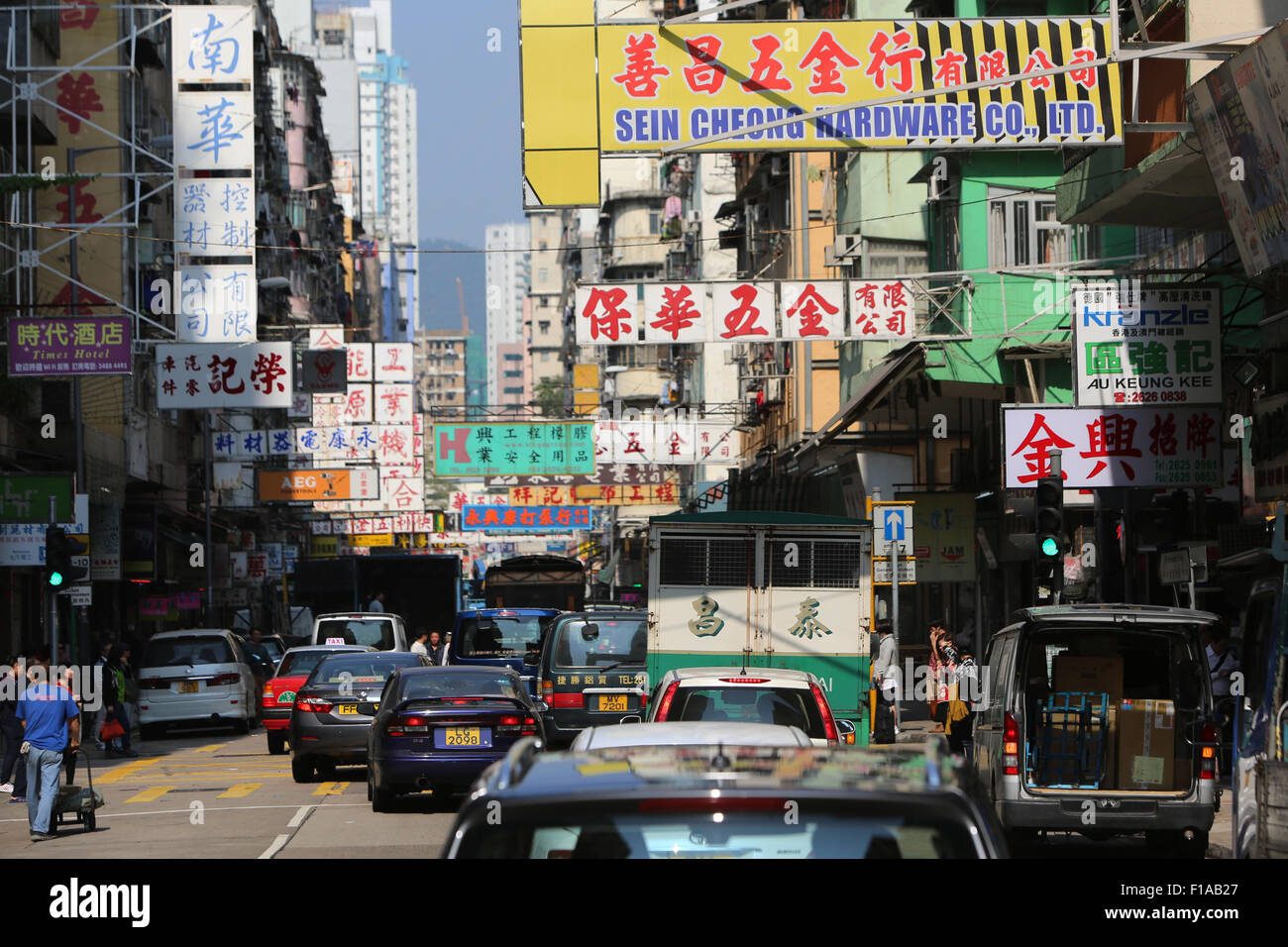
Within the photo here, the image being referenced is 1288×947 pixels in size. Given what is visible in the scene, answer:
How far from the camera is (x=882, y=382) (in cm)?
2902

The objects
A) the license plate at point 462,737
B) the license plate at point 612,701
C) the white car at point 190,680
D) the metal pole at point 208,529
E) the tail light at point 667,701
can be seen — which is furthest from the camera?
the metal pole at point 208,529

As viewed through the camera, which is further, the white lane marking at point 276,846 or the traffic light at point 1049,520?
the traffic light at point 1049,520

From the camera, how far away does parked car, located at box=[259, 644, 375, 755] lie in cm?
2572

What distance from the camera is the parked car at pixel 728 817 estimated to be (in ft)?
14.3

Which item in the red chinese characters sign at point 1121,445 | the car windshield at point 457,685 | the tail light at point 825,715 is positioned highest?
the red chinese characters sign at point 1121,445

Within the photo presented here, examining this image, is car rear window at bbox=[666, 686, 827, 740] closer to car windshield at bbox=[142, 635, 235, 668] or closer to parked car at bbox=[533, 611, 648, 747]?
parked car at bbox=[533, 611, 648, 747]

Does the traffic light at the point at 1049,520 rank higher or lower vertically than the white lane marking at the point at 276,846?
higher

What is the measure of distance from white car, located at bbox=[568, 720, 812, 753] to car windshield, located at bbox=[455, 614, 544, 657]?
69.6 ft

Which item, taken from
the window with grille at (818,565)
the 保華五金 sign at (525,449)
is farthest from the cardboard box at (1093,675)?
the 保華五金 sign at (525,449)

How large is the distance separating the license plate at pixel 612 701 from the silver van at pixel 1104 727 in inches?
278

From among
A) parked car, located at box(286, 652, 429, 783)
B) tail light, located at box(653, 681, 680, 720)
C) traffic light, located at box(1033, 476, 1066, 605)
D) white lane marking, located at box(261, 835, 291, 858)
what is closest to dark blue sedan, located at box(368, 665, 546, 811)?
white lane marking, located at box(261, 835, 291, 858)

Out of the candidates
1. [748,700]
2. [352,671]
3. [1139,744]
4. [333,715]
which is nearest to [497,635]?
[352,671]

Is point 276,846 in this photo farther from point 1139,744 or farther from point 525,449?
point 525,449

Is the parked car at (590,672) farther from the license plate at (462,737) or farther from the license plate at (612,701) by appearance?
the license plate at (462,737)
